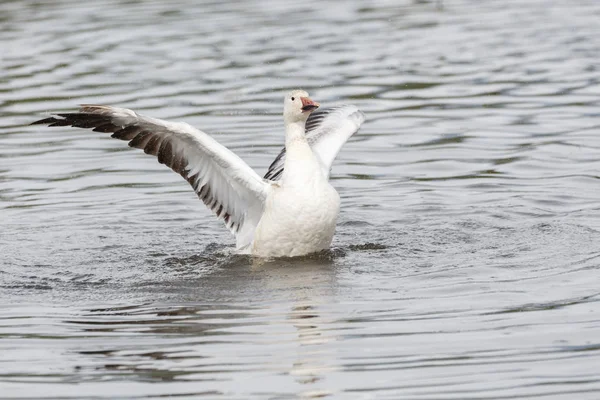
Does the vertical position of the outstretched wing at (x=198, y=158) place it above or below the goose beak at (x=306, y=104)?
below

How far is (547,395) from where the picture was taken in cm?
661

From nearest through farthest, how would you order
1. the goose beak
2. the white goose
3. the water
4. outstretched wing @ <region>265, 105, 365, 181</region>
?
the water, the white goose, the goose beak, outstretched wing @ <region>265, 105, 365, 181</region>

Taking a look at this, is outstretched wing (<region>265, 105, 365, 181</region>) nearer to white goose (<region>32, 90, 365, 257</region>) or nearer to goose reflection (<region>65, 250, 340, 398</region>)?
white goose (<region>32, 90, 365, 257</region>)

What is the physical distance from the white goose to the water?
0.25 meters

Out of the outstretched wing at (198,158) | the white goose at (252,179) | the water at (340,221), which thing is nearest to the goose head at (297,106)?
the white goose at (252,179)

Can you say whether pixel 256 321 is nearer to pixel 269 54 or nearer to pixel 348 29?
pixel 269 54

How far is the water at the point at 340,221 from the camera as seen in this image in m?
7.33

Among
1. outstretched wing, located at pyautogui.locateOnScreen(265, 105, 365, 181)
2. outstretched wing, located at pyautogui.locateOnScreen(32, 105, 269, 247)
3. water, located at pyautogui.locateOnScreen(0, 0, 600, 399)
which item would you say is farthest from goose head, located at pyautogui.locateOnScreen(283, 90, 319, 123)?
water, located at pyautogui.locateOnScreen(0, 0, 600, 399)

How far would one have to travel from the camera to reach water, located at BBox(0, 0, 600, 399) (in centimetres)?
733

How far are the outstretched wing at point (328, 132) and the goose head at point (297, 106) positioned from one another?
737 mm

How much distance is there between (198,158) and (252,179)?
51cm

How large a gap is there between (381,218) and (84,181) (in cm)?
366

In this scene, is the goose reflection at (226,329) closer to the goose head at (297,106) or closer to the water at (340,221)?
the water at (340,221)

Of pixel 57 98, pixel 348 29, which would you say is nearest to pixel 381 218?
pixel 57 98
